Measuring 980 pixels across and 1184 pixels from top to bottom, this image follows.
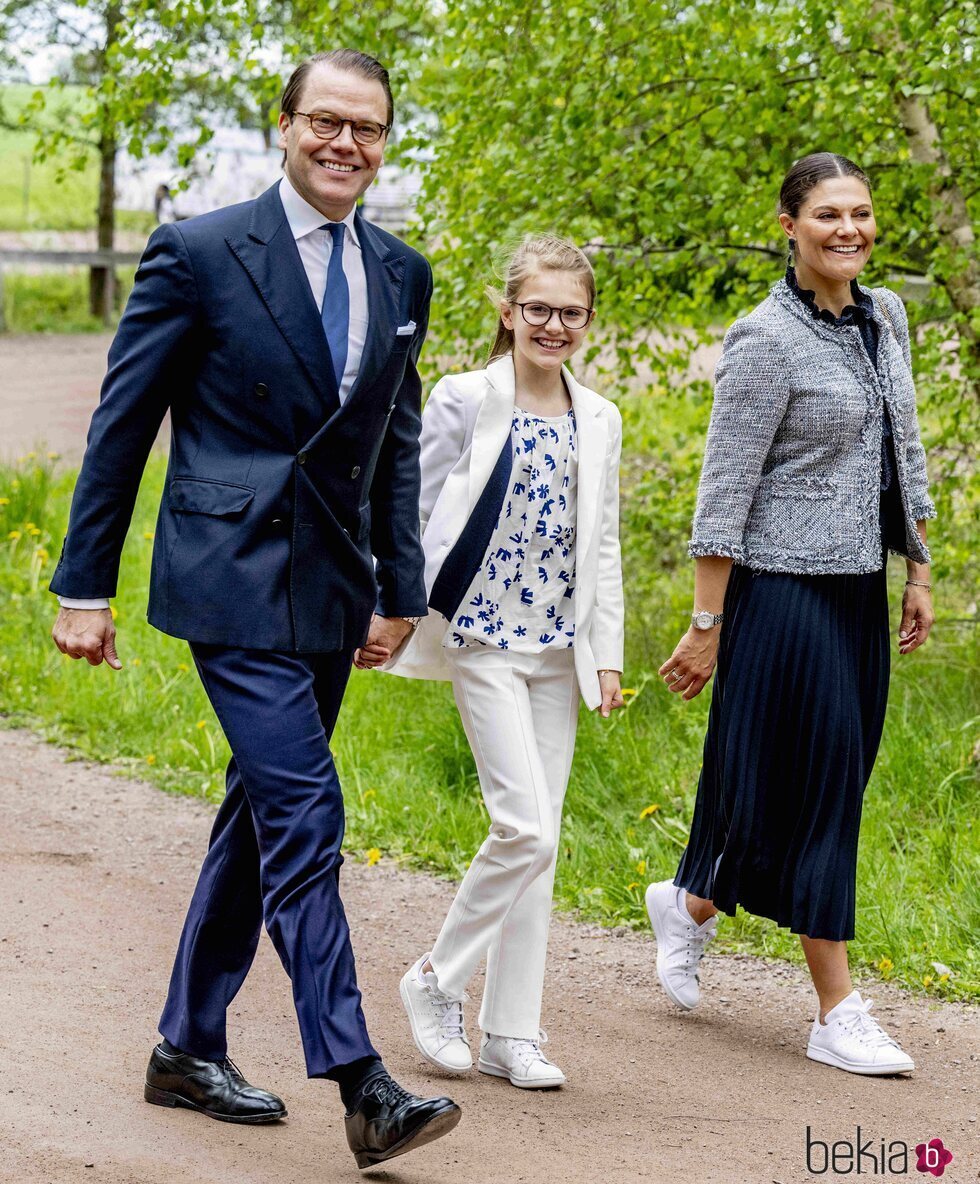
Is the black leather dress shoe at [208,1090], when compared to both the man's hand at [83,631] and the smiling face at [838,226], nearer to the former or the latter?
the man's hand at [83,631]

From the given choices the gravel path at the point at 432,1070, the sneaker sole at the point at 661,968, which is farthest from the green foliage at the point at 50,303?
the sneaker sole at the point at 661,968

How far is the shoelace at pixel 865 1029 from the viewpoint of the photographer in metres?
4.04

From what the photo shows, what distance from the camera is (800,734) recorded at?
407 cm

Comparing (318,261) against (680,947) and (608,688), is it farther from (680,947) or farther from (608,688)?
(680,947)

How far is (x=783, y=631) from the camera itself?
13.3ft

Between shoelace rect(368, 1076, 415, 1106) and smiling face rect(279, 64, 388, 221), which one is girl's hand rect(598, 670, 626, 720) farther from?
smiling face rect(279, 64, 388, 221)

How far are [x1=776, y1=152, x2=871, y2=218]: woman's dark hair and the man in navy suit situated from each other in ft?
3.65

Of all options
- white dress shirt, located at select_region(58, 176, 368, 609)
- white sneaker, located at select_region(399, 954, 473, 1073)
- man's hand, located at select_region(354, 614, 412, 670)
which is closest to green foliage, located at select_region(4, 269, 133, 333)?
man's hand, located at select_region(354, 614, 412, 670)

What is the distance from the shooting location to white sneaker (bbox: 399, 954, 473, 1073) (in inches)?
154

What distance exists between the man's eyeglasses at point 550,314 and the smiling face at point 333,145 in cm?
62

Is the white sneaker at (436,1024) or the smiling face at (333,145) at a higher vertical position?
the smiling face at (333,145)

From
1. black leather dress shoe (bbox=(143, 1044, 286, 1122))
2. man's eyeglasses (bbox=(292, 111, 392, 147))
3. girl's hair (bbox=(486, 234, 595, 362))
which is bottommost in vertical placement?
black leather dress shoe (bbox=(143, 1044, 286, 1122))

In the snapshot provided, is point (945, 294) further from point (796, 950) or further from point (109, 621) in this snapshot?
point (109, 621)

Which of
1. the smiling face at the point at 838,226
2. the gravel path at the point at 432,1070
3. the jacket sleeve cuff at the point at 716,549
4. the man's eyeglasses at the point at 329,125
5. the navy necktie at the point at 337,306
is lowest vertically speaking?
the gravel path at the point at 432,1070
